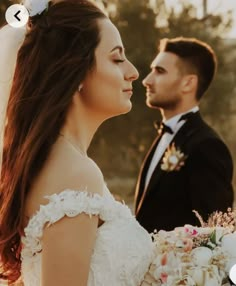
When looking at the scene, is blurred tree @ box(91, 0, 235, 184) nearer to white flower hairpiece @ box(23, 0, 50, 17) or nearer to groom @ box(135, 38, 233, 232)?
groom @ box(135, 38, 233, 232)

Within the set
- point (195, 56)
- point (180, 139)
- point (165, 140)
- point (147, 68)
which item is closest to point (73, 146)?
point (180, 139)

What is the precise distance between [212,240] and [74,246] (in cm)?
62

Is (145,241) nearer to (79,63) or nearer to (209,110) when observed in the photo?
(79,63)

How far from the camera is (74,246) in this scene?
261 cm

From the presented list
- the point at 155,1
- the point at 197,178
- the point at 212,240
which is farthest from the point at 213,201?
the point at 155,1

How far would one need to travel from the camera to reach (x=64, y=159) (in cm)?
270

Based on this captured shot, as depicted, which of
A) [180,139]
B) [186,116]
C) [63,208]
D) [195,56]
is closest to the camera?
[63,208]

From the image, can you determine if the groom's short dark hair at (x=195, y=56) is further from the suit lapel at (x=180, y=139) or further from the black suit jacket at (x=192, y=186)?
the black suit jacket at (x=192, y=186)

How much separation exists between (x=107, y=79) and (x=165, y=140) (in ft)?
11.3

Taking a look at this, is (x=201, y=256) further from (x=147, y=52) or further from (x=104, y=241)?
(x=147, y=52)

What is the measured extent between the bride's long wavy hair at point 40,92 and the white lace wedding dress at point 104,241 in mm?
92

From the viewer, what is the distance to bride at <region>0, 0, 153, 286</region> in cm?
266

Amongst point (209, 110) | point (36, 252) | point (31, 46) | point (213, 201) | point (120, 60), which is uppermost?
point (31, 46)

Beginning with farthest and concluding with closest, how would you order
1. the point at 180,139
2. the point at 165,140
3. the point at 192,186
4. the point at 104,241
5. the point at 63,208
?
the point at 165,140
the point at 180,139
the point at 192,186
the point at 104,241
the point at 63,208
